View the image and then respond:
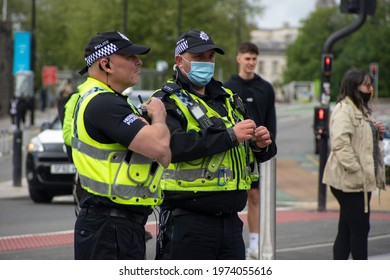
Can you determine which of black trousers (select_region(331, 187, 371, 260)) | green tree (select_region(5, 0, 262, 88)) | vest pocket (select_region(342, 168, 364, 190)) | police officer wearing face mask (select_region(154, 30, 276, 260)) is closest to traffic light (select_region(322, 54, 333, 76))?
black trousers (select_region(331, 187, 371, 260))

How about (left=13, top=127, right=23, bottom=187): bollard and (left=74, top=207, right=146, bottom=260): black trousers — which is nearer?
(left=74, top=207, right=146, bottom=260): black trousers

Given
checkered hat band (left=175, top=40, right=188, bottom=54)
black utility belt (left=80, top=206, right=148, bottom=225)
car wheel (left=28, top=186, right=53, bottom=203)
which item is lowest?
car wheel (left=28, top=186, right=53, bottom=203)

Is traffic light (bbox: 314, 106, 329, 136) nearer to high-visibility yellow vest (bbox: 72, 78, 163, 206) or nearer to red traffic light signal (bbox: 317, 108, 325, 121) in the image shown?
red traffic light signal (bbox: 317, 108, 325, 121)

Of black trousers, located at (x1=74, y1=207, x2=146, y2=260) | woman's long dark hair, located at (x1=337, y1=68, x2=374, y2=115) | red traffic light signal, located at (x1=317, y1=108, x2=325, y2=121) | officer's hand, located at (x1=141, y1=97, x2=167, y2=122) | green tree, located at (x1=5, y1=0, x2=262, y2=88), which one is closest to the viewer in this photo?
officer's hand, located at (x1=141, y1=97, x2=167, y2=122)

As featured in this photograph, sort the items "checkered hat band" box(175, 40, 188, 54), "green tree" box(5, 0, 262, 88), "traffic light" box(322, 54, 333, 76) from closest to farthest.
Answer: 1. "checkered hat band" box(175, 40, 188, 54)
2. "traffic light" box(322, 54, 333, 76)
3. "green tree" box(5, 0, 262, 88)

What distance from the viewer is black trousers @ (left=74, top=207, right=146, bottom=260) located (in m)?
5.25

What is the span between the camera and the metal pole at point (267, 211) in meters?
8.59

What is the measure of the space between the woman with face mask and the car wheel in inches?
358

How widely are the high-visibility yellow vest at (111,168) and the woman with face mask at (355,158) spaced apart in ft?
10.4

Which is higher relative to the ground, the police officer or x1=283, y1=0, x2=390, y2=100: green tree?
the police officer

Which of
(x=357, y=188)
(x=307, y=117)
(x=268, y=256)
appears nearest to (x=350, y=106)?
(x=357, y=188)

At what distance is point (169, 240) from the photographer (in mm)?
5859

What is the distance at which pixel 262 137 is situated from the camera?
5.76 metres

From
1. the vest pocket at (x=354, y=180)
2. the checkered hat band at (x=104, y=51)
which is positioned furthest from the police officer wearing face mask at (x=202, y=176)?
the vest pocket at (x=354, y=180)
